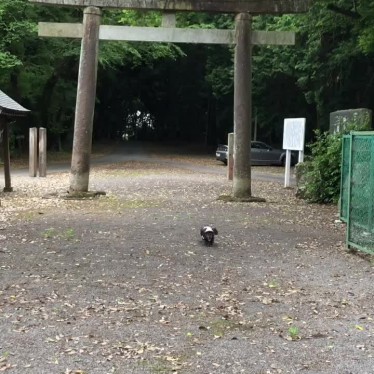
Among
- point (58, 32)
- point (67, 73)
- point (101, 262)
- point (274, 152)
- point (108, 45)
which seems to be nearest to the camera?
point (101, 262)

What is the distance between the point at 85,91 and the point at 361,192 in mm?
8146

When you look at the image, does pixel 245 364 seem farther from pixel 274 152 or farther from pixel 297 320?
pixel 274 152

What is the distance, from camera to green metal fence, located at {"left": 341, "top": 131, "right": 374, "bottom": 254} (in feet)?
27.1

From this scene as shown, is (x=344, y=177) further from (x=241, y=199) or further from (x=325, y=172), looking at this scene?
(x=241, y=199)

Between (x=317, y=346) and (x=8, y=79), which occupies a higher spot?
(x=8, y=79)

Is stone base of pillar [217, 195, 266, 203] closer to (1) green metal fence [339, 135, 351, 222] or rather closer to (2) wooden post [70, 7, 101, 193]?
(2) wooden post [70, 7, 101, 193]

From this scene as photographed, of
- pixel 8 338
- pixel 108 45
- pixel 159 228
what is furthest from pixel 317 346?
pixel 108 45

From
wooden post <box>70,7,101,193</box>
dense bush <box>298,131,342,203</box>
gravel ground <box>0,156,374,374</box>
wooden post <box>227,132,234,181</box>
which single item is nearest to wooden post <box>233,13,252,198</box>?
dense bush <box>298,131,342,203</box>

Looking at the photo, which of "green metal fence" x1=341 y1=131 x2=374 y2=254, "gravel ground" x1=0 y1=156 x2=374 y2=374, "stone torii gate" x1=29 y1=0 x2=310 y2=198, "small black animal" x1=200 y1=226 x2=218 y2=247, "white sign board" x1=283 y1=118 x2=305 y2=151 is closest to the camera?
"gravel ground" x1=0 y1=156 x2=374 y2=374

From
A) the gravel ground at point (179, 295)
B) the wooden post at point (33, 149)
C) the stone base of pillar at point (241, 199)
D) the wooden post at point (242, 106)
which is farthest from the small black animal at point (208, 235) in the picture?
the wooden post at point (33, 149)

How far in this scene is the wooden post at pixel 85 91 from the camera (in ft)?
47.4

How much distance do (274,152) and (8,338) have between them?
1119 inches

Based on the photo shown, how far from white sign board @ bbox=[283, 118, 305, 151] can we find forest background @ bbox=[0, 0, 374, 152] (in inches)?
115

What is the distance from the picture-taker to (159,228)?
34.3 ft
